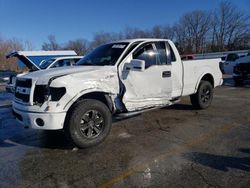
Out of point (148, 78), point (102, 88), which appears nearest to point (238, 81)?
point (148, 78)

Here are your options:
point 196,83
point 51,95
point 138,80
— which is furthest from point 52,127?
point 196,83

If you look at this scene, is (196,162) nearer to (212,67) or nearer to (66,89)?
(66,89)

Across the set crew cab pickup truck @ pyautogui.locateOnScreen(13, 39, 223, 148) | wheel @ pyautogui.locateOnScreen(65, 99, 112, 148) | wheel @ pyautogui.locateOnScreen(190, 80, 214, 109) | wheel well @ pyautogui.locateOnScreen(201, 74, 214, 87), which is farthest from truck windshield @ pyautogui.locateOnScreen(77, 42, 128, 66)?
wheel well @ pyautogui.locateOnScreen(201, 74, 214, 87)

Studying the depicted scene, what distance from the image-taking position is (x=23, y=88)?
4277mm

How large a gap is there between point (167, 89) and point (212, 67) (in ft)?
7.59

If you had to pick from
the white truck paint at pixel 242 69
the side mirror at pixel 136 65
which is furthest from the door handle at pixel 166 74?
the white truck paint at pixel 242 69

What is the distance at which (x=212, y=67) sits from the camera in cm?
717

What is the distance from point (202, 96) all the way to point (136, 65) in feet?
10.4

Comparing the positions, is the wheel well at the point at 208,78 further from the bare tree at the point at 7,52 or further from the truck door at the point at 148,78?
the bare tree at the point at 7,52

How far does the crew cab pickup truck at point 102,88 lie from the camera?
3.96 metres

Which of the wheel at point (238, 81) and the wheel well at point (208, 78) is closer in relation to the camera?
the wheel well at point (208, 78)

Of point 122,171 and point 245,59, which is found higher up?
point 245,59

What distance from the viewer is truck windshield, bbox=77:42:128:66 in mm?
5023

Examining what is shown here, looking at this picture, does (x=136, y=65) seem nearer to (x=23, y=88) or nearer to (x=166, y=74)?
(x=166, y=74)
